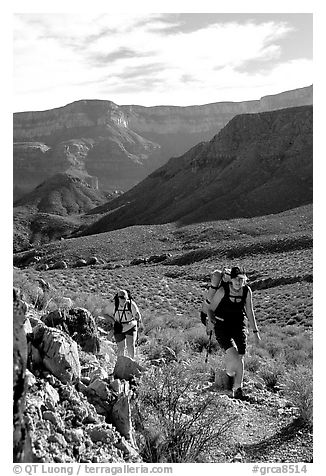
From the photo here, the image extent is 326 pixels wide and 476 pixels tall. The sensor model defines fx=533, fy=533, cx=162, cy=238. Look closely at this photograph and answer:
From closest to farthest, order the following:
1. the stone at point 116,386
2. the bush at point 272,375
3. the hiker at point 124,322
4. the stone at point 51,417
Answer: the stone at point 51,417
the stone at point 116,386
the hiker at point 124,322
the bush at point 272,375

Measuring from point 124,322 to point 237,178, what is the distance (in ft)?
270

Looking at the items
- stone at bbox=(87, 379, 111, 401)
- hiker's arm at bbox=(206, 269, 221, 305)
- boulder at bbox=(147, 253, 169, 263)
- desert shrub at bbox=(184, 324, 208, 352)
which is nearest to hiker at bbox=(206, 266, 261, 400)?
hiker's arm at bbox=(206, 269, 221, 305)

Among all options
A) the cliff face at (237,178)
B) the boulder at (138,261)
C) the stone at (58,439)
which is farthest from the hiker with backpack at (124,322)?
the cliff face at (237,178)

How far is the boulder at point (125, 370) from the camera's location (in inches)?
260

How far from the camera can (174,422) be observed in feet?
18.2

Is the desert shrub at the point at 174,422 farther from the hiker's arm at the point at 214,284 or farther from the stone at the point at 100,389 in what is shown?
the hiker's arm at the point at 214,284

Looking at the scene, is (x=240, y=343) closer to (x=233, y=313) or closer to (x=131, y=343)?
(x=233, y=313)

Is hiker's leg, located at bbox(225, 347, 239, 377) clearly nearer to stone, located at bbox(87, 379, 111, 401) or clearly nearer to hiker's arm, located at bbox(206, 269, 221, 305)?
hiker's arm, located at bbox(206, 269, 221, 305)

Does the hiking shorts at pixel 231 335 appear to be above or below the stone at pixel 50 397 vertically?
above

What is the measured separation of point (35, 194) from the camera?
14638cm

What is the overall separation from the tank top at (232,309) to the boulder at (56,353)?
2.11 meters

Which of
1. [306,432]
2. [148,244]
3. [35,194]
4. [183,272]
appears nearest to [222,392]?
[306,432]

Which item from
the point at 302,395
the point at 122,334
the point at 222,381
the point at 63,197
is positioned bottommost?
the point at 222,381

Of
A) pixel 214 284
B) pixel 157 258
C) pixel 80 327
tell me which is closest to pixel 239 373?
pixel 214 284
